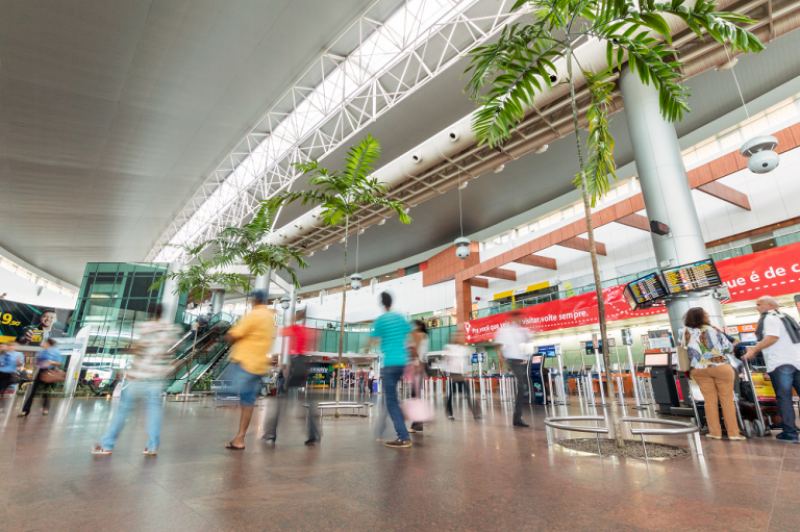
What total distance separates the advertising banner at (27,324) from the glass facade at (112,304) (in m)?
1.22

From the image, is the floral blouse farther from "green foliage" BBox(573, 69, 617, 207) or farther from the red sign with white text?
the red sign with white text

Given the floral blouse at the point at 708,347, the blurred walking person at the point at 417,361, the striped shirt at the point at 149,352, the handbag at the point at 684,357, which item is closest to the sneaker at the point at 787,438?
the floral blouse at the point at 708,347

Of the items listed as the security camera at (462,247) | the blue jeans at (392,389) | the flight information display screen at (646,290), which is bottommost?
the blue jeans at (392,389)

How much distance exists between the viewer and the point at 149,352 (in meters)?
3.49

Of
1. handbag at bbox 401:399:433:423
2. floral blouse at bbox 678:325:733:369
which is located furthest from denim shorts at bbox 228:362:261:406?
floral blouse at bbox 678:325:733:369

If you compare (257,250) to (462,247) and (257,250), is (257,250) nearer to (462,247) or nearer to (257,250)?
(257,250)

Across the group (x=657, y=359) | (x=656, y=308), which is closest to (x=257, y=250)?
(x=657, y=359)

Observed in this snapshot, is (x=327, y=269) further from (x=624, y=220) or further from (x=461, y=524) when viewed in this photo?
(x=461, y=524)

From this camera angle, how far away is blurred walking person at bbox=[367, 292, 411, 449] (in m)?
3.62

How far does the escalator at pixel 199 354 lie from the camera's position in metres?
14.3

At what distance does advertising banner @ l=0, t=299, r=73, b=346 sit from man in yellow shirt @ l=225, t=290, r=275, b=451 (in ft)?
63.4

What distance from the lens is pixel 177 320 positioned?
20531 mm

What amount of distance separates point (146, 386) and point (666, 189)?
351 inches

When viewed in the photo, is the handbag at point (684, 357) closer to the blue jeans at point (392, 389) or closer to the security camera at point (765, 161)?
the blue jeans at point (392, 389)
